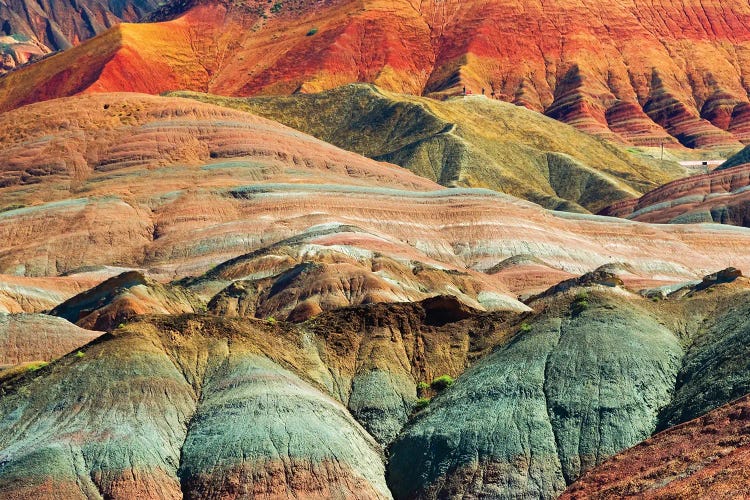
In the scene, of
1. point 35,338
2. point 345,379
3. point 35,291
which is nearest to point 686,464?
point 345,379

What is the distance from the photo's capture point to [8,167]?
164 metres

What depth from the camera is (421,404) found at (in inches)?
2694

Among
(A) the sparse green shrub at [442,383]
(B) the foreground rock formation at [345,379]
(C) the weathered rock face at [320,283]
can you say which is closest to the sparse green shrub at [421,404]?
(B) the foreground rock formation at [345,379]

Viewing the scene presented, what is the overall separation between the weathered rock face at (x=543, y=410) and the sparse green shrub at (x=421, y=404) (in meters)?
1.13

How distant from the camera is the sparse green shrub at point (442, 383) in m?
69.8

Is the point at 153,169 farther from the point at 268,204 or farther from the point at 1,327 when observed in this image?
the point at 1,327

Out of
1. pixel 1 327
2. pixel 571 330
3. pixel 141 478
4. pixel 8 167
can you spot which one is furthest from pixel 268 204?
pixel 141 478

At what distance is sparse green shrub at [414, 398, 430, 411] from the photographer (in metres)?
68.1

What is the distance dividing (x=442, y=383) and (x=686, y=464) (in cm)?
2153

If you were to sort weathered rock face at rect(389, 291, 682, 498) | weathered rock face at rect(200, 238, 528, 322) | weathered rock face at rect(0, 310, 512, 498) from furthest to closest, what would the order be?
weathered rock face at rect(200, 238, 528, 322) < weathered rock face at rect(389, 291, 682, 498) < weathered rock face at rect(0, 310, 512, 498)

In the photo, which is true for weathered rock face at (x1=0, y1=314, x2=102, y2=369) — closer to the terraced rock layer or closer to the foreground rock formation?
the foreground rock formation

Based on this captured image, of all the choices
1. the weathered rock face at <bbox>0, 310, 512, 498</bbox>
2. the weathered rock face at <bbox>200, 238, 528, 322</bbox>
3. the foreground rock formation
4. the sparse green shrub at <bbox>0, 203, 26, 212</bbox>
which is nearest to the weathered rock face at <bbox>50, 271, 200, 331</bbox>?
the foreground rock formation

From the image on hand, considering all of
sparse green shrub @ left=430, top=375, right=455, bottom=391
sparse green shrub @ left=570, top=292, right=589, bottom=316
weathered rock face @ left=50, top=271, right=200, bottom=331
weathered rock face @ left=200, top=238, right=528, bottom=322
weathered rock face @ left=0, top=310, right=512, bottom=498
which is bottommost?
weathered rock face @ left=200, top=238, right=528, bottom=322

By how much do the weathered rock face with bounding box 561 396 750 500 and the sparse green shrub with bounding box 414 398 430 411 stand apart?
13385mm
